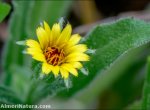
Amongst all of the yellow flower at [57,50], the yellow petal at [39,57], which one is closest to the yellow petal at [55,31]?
the yellow flower at [57,50]

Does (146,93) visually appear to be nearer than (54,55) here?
No

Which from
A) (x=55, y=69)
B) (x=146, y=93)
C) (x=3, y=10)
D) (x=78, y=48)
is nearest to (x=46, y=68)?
(x=55, y=69)

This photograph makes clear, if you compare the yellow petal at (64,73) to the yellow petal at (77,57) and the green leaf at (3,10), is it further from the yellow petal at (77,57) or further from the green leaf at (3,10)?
the green leaf at (3,10)

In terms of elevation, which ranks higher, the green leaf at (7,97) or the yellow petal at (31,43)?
the yellow petal at (31,43)

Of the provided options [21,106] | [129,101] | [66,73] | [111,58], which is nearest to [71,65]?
[66,73]

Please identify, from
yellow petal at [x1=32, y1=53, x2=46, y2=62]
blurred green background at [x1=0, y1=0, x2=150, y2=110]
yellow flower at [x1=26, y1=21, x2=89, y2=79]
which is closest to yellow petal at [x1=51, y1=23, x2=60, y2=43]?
yellow flower at [x1=26, y1=21, x2=89, y2=79]

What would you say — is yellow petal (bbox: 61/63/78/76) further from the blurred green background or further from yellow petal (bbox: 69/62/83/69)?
the blurred green background

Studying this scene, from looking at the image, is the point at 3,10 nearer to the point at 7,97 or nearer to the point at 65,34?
the point at 65,34

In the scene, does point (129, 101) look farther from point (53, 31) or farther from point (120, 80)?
point (53, 31)
